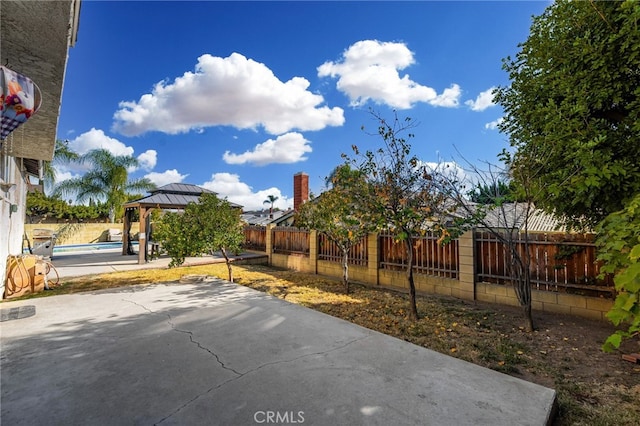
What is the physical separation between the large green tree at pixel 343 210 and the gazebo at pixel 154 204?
496cm

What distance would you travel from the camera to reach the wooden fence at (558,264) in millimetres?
4723

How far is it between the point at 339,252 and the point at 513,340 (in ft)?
18.1

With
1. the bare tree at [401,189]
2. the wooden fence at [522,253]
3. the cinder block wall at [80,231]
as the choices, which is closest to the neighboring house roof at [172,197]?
the wooden fence at [522,253]

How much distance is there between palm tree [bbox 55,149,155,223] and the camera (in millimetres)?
20750

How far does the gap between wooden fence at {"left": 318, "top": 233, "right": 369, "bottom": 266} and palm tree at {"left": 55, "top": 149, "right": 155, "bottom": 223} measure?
20022 mm

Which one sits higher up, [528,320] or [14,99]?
[14,99]

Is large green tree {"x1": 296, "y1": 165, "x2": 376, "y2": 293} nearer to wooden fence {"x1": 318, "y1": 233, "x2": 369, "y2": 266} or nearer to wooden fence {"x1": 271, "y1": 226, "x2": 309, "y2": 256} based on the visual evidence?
wooden fence {"x1": 318, "y1": 233, "x2": 369, "y2": 266}

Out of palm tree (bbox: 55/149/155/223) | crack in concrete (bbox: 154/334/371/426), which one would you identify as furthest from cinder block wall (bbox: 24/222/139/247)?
crack in concrete (bbox: 154/334/371/426)

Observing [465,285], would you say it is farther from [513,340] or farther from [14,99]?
[14,99]

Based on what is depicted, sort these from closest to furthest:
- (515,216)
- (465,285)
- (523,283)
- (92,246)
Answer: (523,283) < (515,216) < (465,285) < (92,246)

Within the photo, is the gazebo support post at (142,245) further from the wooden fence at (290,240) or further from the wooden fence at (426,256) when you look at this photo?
the wooden fence at (426,256)

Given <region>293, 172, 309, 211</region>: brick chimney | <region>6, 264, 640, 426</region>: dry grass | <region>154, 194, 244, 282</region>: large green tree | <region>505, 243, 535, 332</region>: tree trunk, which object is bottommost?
<region>6, 264, 640, 426</region>: dry grass

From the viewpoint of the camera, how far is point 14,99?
7.11 ft

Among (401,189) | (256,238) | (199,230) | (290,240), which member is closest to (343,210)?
(401,189)
